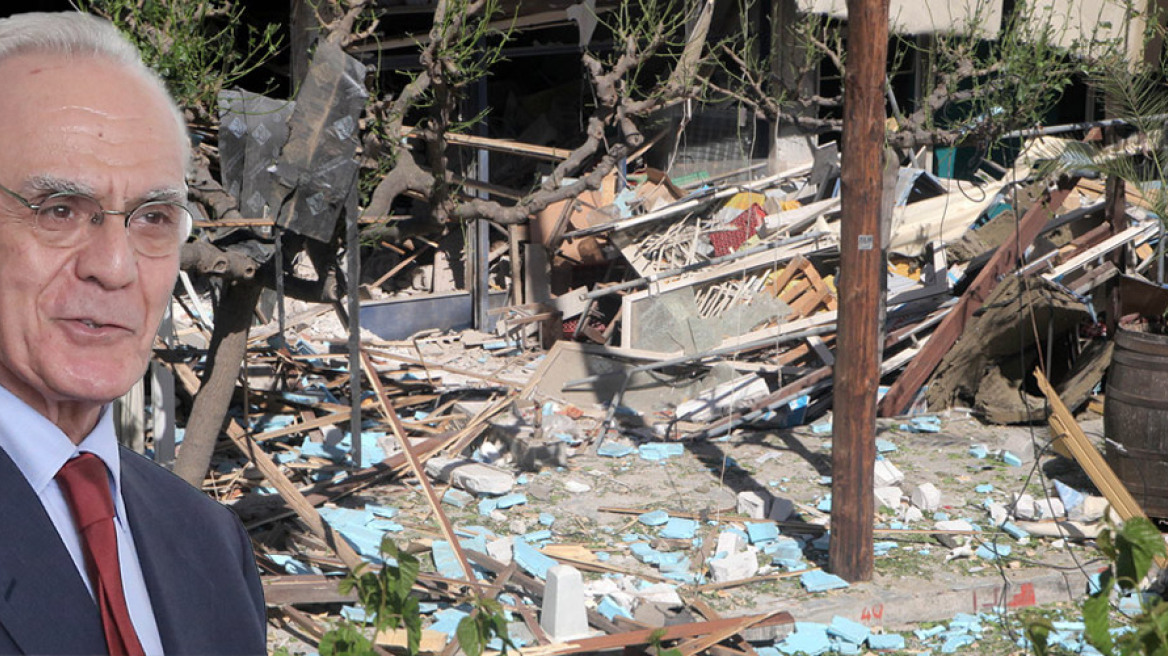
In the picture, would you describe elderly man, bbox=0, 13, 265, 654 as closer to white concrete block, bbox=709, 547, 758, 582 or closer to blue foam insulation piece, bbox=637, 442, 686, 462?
white concrete block, bbox=709, 547, 758, 582

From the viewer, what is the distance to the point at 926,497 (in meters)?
7.11

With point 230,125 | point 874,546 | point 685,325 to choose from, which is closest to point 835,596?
point 874,546

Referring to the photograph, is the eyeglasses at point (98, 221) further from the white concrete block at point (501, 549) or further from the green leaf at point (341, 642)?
the white concrete block at point (501, 549)

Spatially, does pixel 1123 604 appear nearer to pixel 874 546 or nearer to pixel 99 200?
pixel 874 546

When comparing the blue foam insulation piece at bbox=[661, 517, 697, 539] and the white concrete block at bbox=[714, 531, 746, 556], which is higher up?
the white concrete block at bbox=[714, 531, 746, 556]

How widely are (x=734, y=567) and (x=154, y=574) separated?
4.98m

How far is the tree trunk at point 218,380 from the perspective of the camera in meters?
5.41

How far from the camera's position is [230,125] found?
4750 mm

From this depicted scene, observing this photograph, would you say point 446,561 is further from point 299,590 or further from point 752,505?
point 752,505

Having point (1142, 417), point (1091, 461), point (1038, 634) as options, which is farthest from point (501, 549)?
point (1038, 634)

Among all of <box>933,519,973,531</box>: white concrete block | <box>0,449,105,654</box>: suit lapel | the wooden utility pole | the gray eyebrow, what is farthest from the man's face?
<box>933,519,973,531</box>: white concrete block

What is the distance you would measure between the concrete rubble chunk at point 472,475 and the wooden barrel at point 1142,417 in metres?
3.97

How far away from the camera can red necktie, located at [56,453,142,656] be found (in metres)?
1.30

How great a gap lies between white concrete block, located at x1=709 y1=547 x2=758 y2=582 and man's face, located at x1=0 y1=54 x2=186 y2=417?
5.00m
